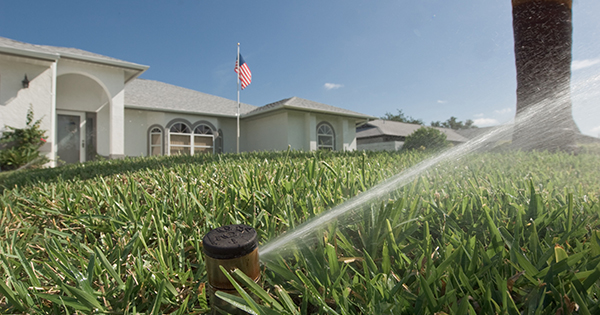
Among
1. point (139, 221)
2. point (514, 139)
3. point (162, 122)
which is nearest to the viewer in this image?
point (139, 221)

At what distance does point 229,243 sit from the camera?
2.12 feet

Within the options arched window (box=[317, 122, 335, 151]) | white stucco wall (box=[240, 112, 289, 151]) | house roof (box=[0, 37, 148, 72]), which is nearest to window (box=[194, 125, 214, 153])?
white stucco wall (box=[240, 112, 289, 151])

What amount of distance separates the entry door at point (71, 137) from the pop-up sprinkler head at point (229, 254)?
1449 cm

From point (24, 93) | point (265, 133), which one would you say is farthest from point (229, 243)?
point (265, 133)

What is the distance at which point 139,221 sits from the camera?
1.36m

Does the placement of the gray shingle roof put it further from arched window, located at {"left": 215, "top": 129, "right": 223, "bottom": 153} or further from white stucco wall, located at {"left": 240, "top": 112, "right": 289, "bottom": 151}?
white stucco wall, located at {"left": 240, "top": 112, "right": 289, "bottom": 151}

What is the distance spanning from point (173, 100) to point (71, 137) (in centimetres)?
489

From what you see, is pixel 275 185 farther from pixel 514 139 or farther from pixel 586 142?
pixel 586 142

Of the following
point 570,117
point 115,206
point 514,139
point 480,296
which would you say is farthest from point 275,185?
point 570,117

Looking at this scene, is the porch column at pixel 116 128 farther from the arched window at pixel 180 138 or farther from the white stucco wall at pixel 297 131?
the white stucco wall at pixel 297 131

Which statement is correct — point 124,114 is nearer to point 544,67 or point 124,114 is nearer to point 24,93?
point 24,93

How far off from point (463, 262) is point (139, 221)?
1.36 metres

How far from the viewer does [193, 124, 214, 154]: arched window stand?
15.0 meters

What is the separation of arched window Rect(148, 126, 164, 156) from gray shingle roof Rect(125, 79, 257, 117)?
112 cm
